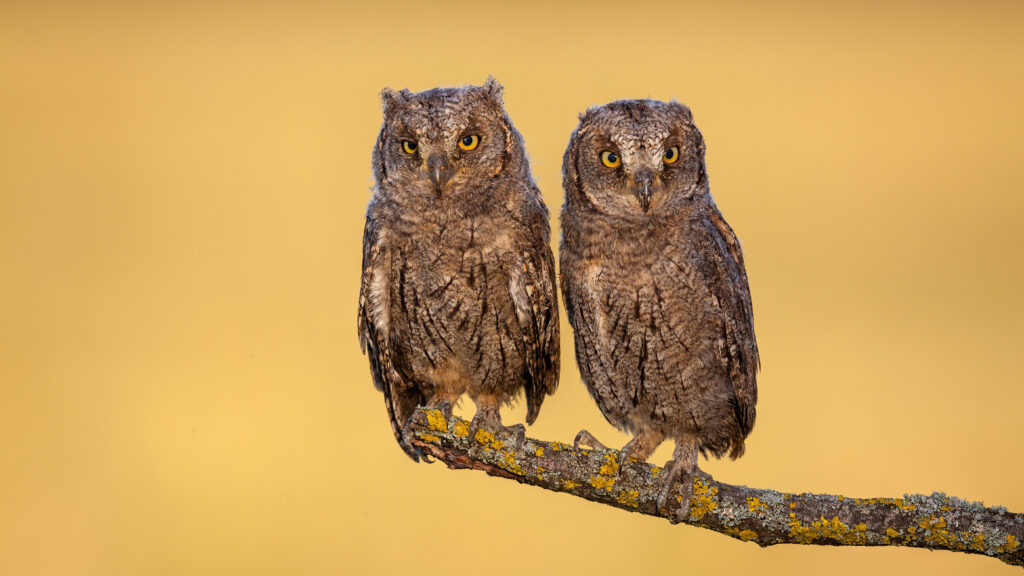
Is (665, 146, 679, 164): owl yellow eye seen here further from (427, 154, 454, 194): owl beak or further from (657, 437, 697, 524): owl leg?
(657, 437, 697, 524): owl leg

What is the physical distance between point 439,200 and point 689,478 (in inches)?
42.0

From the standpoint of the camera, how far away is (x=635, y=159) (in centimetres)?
239

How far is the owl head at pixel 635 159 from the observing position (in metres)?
2.38

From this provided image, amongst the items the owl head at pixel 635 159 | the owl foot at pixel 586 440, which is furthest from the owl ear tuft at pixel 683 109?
the owl foot at pixel 586 440

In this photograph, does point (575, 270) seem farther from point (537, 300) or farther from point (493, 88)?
point (493, 88)

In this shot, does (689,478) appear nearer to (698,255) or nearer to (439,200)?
(698,255)

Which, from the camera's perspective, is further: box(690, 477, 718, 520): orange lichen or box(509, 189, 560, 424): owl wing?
box(509, 189, 560, 424): owl wing

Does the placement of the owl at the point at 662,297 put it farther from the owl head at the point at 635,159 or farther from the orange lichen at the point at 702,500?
the orange lichen at the point at 702,500

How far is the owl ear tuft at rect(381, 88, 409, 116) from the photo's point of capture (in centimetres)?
264

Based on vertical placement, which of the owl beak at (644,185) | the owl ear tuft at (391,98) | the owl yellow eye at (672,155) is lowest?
the owl beak at (644,185)

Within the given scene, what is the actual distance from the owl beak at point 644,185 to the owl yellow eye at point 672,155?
0.09m

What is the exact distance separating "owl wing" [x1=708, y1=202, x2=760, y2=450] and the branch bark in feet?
1.25

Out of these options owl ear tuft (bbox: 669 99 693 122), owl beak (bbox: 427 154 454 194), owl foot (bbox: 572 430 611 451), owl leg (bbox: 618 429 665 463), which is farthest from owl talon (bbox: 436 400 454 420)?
owl ear tuft (bbox: 669 99 693 122)

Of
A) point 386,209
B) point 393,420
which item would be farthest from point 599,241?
point 393,420
